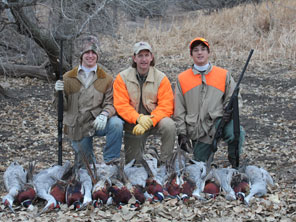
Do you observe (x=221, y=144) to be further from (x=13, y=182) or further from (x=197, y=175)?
(x=13, y=182)

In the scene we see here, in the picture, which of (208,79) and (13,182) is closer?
(13,182)

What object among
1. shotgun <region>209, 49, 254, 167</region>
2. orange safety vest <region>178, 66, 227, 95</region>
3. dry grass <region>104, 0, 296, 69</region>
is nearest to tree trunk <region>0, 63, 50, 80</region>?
dry grass <region>104, 0, 296, 69</region>

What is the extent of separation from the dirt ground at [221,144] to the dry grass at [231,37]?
3.46 ft

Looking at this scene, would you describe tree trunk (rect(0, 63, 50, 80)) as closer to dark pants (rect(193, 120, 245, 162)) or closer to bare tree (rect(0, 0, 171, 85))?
bare tree (rect(0, 0, 171, 85))

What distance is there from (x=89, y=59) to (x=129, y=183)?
1.52 metres

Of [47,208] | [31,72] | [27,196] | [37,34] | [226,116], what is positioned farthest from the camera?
[31,72]

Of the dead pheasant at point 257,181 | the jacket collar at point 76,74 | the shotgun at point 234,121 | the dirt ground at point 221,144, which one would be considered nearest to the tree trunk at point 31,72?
the dirt ground at point 221,144

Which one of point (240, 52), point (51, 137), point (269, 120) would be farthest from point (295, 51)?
point (51, 137)

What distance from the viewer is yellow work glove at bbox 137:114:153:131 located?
15.7 ft

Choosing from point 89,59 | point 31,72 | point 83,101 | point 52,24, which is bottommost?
point 83,101

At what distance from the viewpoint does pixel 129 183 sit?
432 centimetres

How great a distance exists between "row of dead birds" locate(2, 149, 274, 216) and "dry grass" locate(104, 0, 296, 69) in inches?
318

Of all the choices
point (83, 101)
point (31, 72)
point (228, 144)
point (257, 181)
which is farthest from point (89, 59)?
point (31, 72)

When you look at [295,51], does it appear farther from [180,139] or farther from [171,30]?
[180,139]
